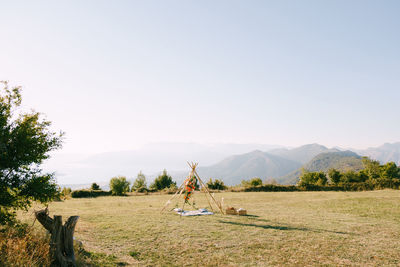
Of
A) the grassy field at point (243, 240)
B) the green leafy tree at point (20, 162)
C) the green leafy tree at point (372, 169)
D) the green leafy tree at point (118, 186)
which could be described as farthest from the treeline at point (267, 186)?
the green leafy tree at point (20, 162)

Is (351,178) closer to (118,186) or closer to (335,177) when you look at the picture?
(335,177)

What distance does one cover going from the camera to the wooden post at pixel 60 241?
19.9 ft

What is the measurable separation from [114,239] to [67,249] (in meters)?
2.94

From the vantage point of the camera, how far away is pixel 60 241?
20.4ft

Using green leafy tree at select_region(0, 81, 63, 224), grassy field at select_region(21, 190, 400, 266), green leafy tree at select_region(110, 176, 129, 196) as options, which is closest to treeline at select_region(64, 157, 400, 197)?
green leafy tree at select_region(110, 176, 129, 196)

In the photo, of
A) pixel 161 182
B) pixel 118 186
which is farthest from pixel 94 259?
pixel 161 182

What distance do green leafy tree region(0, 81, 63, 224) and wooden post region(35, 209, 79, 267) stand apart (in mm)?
1268

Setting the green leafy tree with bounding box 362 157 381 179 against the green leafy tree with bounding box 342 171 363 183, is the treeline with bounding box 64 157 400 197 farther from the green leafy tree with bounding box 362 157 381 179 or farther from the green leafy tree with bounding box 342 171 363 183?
the green leafy tree with bounding box 362 157 381 179

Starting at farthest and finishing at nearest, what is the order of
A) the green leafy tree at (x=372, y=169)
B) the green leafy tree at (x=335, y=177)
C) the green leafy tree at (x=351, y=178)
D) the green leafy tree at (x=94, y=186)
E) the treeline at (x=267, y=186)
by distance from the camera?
the green leafy tree at (x=372, y=169) → the green leafy tree at (x=335, y=177) → the green leafy tree at (x=351, y=178) → the green leafy tree at (x=94, y=186) → the treeline at (x=267, y=186)

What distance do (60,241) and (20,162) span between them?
3189mm

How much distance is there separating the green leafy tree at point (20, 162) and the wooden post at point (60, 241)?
1.27 metres

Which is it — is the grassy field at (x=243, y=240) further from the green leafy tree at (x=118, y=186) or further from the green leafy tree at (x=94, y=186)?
the green leafy tree at (x=94, y=186)

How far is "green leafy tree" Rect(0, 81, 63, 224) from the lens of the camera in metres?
7.23

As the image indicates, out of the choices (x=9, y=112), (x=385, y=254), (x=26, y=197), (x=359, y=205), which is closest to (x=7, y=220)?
(x=26, y=197)
